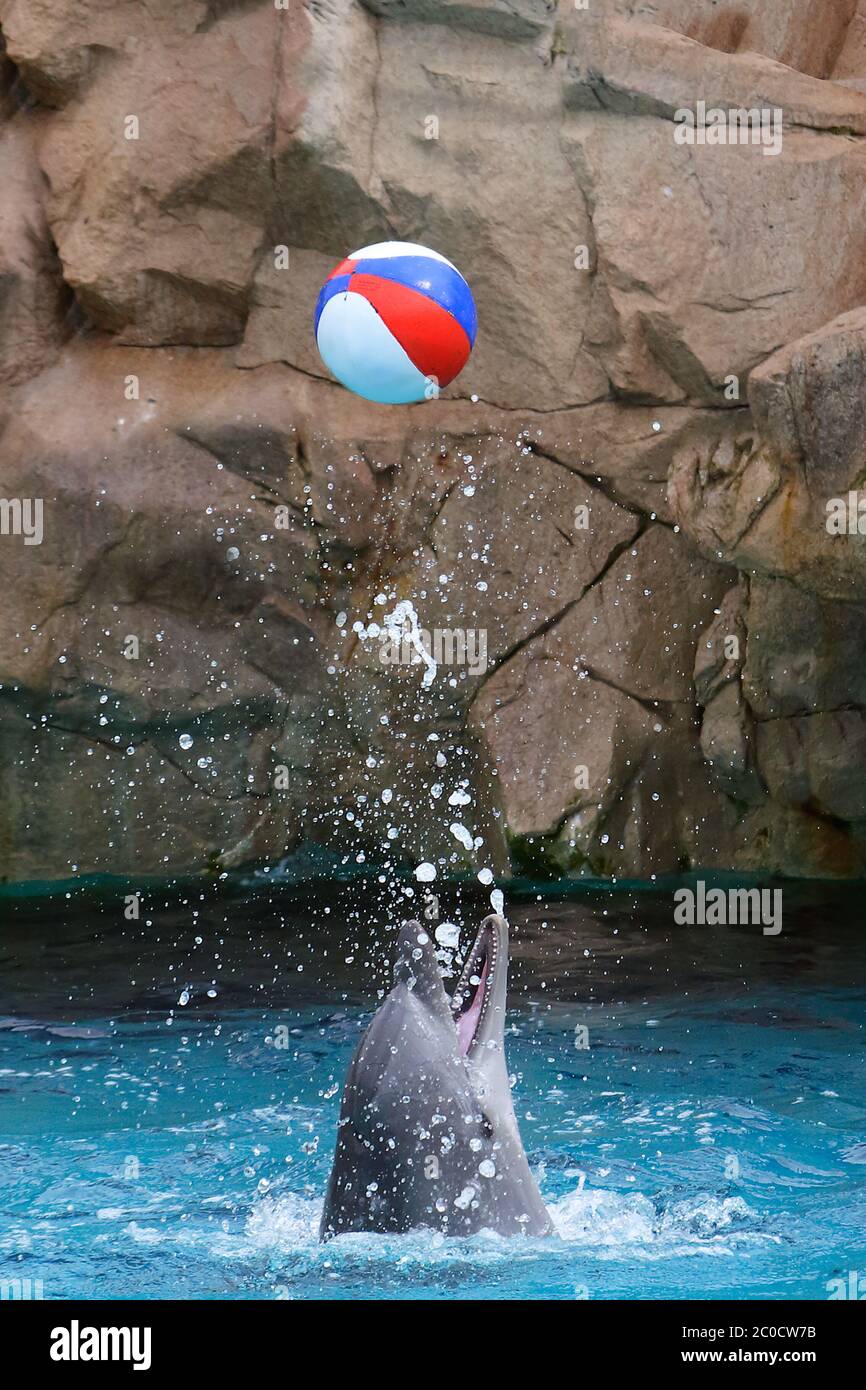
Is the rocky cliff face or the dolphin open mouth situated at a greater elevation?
the rocky cliff face

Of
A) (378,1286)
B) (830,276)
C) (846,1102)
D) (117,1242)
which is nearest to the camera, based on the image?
(378,1286)

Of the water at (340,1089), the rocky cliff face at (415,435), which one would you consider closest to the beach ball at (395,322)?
the water at (340,1089)

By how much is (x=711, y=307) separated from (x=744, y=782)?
7.77 feet

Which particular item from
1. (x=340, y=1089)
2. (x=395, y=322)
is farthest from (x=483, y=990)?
(x=395, y=322)

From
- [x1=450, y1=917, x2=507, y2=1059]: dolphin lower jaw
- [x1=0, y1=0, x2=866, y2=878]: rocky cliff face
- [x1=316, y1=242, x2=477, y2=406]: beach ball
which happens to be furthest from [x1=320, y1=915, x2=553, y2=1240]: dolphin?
[x1=0, y1=0, x2=866, y2=878]: rocky cliff face

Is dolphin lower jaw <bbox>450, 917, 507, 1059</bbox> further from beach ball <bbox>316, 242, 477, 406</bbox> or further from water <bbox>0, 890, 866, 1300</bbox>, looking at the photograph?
beach ball <bbox>316, 242, 477, 406</bbox>

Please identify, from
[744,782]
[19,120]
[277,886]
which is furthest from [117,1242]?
[19,120]

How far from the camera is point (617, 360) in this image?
830cm

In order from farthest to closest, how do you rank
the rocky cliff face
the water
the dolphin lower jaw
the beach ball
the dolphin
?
1. the rocky cliff face
2. the beach ball
3. the water
4. the dolphin lower jaw
5. the dolphin

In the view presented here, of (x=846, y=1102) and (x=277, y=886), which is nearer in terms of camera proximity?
(x=846, y=1102)

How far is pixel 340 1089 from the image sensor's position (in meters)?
5.53

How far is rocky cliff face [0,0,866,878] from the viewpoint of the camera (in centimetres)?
814

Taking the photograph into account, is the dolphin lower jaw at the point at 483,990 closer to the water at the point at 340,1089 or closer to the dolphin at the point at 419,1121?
the dolphin at the point at 419,1121

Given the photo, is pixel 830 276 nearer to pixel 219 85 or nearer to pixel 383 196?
pixel 383 196
